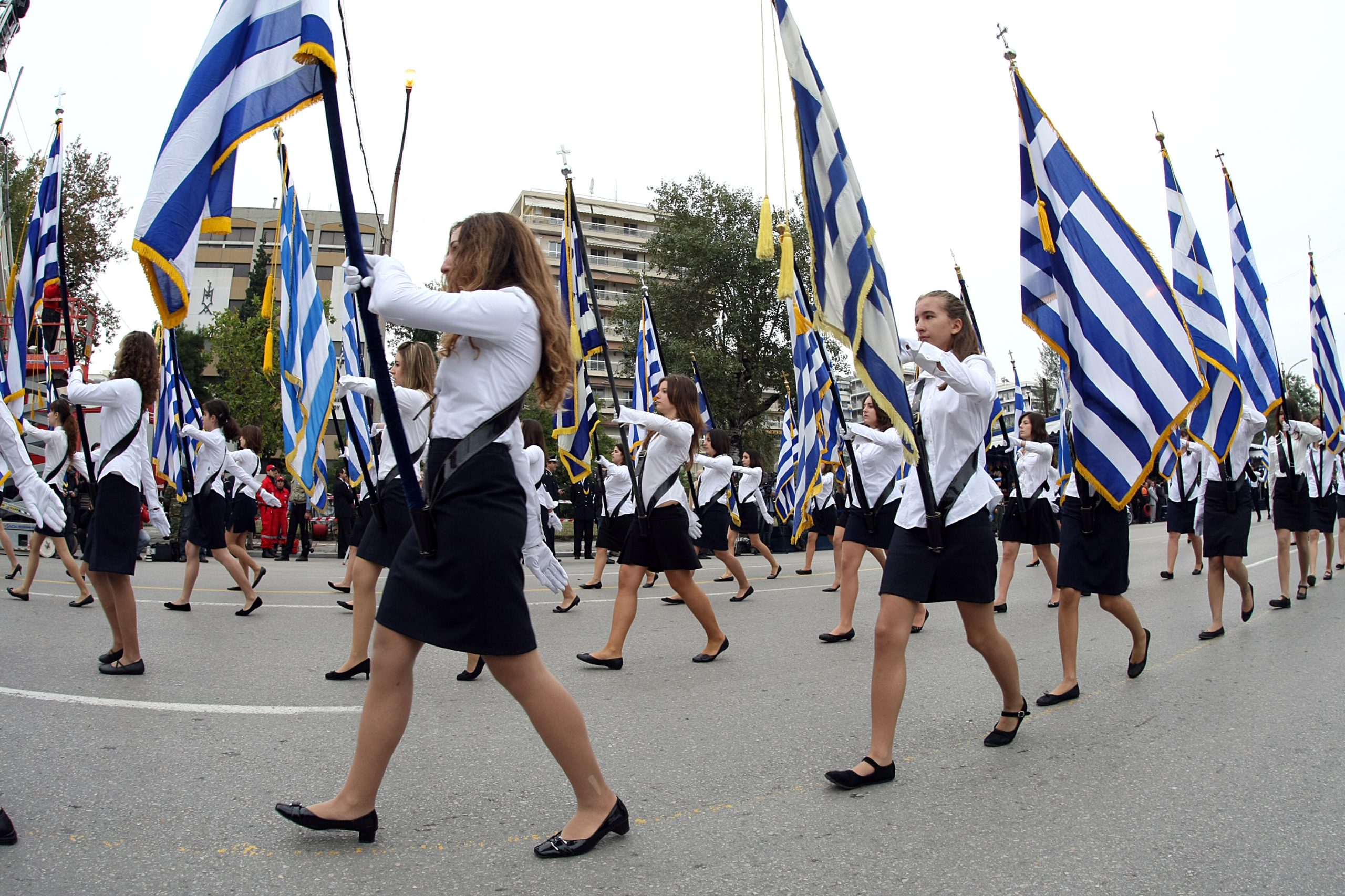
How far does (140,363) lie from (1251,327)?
10.1 meters

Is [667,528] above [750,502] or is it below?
above

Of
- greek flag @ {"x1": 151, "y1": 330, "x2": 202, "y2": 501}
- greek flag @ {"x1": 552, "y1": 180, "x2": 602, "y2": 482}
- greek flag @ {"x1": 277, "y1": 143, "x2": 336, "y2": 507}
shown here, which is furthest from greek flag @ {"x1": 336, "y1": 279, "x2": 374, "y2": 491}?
greek flag @ {"x1": 151, "y1": 330, "x2": 202, "y2": 501}

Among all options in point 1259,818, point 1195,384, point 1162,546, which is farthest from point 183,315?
point 1162,546

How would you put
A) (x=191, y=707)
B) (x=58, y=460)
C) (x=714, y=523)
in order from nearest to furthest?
(x=191, y=707) → (x=58, y=460) → (x=714, y=523)

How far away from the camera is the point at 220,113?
9.77ft

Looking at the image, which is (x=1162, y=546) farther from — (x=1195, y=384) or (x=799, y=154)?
(x=799, y=154)

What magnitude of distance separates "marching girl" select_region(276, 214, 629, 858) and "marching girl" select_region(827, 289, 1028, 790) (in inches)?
51.1

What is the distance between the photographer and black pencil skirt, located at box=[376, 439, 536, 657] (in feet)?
9.04

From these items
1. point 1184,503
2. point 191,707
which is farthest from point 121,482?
point 1184,503

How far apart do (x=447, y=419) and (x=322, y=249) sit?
65316 millimetres

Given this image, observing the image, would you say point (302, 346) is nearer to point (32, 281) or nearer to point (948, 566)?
point (32, 281)

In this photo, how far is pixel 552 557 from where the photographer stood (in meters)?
3.60

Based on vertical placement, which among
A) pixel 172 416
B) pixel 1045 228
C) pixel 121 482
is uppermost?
pixel 1045 228

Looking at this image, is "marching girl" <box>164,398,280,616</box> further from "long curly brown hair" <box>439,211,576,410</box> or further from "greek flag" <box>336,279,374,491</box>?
"long curly brown hair" <box>439,211,576,410</box>
